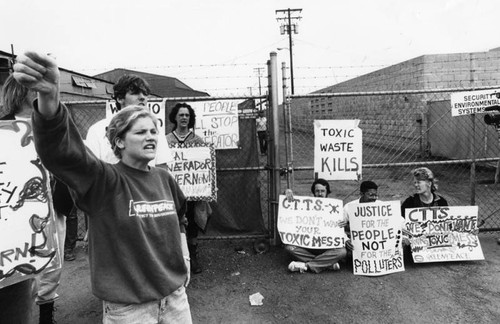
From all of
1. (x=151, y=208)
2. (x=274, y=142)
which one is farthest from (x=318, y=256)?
(x=151, y=208)

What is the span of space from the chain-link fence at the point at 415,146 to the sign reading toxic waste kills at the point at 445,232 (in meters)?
1.74

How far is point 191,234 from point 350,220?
6.05 ft

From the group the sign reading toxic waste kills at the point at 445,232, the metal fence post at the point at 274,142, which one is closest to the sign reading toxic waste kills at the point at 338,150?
the metal fence post at the point at 274,142

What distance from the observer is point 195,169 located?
4.47 m

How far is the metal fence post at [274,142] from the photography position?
14.9 feet

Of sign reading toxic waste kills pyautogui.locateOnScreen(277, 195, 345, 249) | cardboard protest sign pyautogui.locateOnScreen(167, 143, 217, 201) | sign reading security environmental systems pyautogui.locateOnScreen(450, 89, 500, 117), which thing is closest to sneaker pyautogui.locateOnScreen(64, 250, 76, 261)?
cardboard protest sign pyautogui.locateOnScreen(167, 143, 217, 201)

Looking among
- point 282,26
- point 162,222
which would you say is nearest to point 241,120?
point 162,222

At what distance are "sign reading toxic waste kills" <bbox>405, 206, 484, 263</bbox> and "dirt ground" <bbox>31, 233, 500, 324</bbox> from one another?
0.14 metres

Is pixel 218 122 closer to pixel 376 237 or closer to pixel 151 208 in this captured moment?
pixel 376 237

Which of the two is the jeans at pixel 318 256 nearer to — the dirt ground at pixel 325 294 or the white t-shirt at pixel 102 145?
the dirt ground at pixel 325 294

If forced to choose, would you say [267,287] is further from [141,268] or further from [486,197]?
[486,197]

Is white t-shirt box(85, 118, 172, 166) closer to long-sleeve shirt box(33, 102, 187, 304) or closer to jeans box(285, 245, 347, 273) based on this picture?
long-sleeve shirt box(33, 102, 187, 304)

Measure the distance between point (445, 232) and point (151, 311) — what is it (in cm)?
383

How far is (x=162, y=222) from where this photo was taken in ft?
6.25
